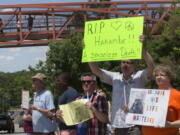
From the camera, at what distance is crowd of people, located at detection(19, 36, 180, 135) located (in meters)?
5.50

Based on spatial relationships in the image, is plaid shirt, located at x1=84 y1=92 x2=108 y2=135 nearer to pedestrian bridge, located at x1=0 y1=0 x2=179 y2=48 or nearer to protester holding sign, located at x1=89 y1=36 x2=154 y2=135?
protester holding sign, located at x1=89 y1=36 x2=154 y2=135

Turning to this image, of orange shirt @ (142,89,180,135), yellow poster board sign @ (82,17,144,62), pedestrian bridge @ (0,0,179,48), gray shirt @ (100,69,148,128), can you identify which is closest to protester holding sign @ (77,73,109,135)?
gray shirt @ (100,69,148,128)

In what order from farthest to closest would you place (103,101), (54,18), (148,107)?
(54,18) < (103,101) < (148,107)

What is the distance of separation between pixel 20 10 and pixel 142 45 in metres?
35.5

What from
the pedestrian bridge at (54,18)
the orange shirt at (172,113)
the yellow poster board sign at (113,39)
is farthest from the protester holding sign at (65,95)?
the pedestrian bridge at (54,18)

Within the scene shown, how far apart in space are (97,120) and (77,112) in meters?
0.28

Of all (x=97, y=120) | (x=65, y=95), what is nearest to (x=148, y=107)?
(x=97, y=120)

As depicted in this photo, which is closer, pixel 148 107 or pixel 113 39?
pixel 148 107

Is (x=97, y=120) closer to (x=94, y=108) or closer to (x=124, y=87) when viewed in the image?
(x=94, y=108)

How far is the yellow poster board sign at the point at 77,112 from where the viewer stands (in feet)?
21.8

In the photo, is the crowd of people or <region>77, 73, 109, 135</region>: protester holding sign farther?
<region>77, 73, 109, 135</region>: protester holding sign

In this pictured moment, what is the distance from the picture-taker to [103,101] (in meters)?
6.65

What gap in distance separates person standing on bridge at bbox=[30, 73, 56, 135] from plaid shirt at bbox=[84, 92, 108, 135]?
4.05ft

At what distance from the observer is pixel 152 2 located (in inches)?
1725
